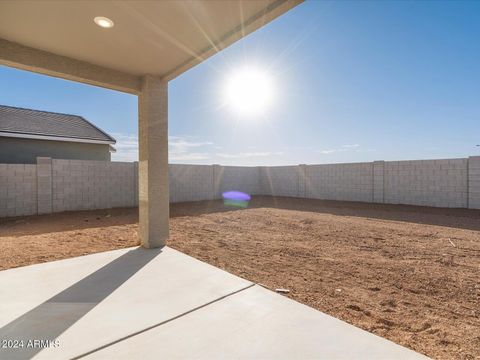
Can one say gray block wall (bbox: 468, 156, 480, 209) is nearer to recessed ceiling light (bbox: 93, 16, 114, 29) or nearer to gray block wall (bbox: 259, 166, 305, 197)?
gray block wall (bbox: 259, 166, 305, 197)

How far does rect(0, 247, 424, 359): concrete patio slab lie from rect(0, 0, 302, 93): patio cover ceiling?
2765 mm

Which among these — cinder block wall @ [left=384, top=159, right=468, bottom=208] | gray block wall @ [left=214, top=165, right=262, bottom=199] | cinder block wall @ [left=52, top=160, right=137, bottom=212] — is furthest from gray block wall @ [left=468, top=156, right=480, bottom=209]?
cinder block wall @ [left=52, top=160, right=137, bottom=212]

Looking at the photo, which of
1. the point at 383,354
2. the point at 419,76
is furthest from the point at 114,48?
the point at 419,76

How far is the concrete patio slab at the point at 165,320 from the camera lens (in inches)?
63.2

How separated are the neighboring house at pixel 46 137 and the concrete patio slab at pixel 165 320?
31.0 feet

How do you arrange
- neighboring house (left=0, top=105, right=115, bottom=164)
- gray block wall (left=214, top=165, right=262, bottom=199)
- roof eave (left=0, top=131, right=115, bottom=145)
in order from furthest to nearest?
gray block wall (left=214, top=165, right=262, bottom=199), neighboring house (left=0, top=105, right=115, bottom=164), roof eave (left=0, top=131, right=115, bottom=145)

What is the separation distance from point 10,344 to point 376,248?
4949 millimetres

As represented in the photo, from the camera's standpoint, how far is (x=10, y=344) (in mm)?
1679

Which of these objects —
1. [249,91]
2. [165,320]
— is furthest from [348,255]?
[249,91]

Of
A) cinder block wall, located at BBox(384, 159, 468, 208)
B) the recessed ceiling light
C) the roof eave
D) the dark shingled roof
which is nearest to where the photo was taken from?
the recessed ceiling light

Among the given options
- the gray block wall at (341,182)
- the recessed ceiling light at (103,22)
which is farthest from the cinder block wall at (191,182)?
the recessed ceiling light at (103,22)

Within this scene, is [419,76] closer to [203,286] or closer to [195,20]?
[195,20]

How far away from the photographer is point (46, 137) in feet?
33.6

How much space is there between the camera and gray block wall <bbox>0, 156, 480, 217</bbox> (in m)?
7.44
